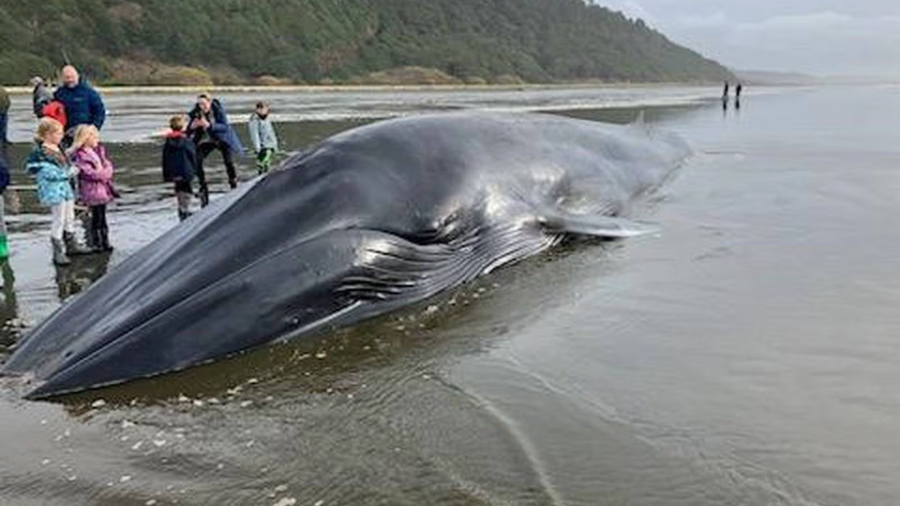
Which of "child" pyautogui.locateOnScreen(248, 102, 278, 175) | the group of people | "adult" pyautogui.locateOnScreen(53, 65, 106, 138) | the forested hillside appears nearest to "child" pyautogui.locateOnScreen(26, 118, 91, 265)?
the group of people

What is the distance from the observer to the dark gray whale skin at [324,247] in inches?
206

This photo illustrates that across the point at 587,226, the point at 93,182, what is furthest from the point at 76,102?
the point at 587,226

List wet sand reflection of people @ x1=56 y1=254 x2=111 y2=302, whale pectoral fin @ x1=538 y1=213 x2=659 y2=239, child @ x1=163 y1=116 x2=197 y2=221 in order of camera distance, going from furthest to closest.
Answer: child @ x1=163 y1=116 x2=197 y2=221 → whale pectoral fin @ x1=538 y1=213 x2=659 y2=239 → wet sand reflection of people @ x1=56 y1=254 x2=111 y2=302

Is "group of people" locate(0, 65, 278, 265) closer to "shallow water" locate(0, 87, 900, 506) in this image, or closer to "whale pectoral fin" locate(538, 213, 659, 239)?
"shallow water" locate(0, 87, 900, 506)

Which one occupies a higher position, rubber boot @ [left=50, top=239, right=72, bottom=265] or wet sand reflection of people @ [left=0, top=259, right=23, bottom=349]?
rubber boot @ [left=50, top=239, right=72, bottom=265]

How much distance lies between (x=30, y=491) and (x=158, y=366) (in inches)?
53.6

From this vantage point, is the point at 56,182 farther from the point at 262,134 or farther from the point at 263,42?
the point at 263,42

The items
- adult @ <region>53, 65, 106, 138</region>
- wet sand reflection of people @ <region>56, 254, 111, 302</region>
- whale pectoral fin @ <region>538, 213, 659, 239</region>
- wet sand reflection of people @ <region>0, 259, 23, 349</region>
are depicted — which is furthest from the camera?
adult @ <region>53, 65, 106, 138</region>

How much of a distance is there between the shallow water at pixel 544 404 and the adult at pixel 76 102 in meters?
3.41

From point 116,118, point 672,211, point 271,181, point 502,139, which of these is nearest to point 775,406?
point 271,181

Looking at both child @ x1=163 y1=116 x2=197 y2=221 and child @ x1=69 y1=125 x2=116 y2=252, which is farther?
child @ x1=163 y1=116 x2=197 y2=221

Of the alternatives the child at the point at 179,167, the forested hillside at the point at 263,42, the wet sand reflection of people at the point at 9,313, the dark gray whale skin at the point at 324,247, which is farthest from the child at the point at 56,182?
the forested hillside at the point at 263,42

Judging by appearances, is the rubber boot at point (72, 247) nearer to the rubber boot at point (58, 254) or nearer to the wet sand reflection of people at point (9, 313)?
the rubber boot at point (58, 254)

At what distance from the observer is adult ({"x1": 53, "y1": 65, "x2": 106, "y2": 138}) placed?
10.7 m
